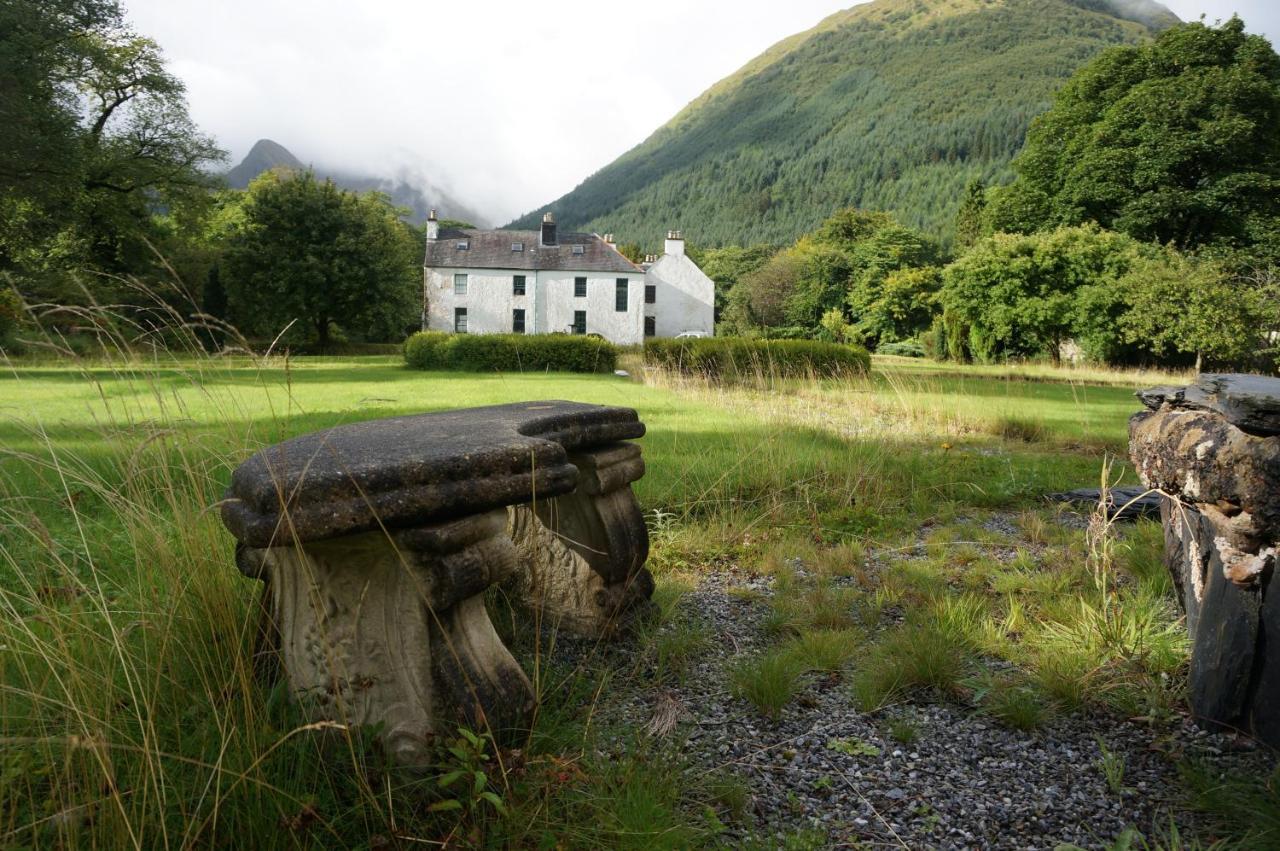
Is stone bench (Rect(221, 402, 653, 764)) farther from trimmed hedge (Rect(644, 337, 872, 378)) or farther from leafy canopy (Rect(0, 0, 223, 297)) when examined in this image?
leafy canopy (Rect(0, 0, 223, 297))

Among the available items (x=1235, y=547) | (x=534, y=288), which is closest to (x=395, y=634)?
(x=1235, y=547)

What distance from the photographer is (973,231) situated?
138 ft

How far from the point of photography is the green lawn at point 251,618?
4.83 feet

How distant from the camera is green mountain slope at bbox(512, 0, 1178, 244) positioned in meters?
85.5

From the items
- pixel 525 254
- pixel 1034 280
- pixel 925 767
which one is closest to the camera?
pixel 925 767

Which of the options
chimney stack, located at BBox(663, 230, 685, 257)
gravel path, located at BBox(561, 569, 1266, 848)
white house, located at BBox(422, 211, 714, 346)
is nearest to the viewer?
gravel path, located at BBox(561, 569, 1266, 848)

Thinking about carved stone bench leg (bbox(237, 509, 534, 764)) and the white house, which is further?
the white house

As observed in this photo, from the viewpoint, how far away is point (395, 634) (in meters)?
1.73

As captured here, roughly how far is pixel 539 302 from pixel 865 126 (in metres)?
85.8

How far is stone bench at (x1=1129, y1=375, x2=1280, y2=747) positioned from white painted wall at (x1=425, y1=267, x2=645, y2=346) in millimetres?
38236

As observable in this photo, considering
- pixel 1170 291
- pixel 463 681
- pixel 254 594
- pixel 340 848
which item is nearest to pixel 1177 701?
pixel 463 681

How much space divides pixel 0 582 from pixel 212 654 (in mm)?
1521

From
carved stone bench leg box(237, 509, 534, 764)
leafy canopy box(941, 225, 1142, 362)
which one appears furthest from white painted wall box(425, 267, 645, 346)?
carved stone bench leg box(237, 509, 534, 764)

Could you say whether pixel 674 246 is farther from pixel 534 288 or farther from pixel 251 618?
pixel 251 618
